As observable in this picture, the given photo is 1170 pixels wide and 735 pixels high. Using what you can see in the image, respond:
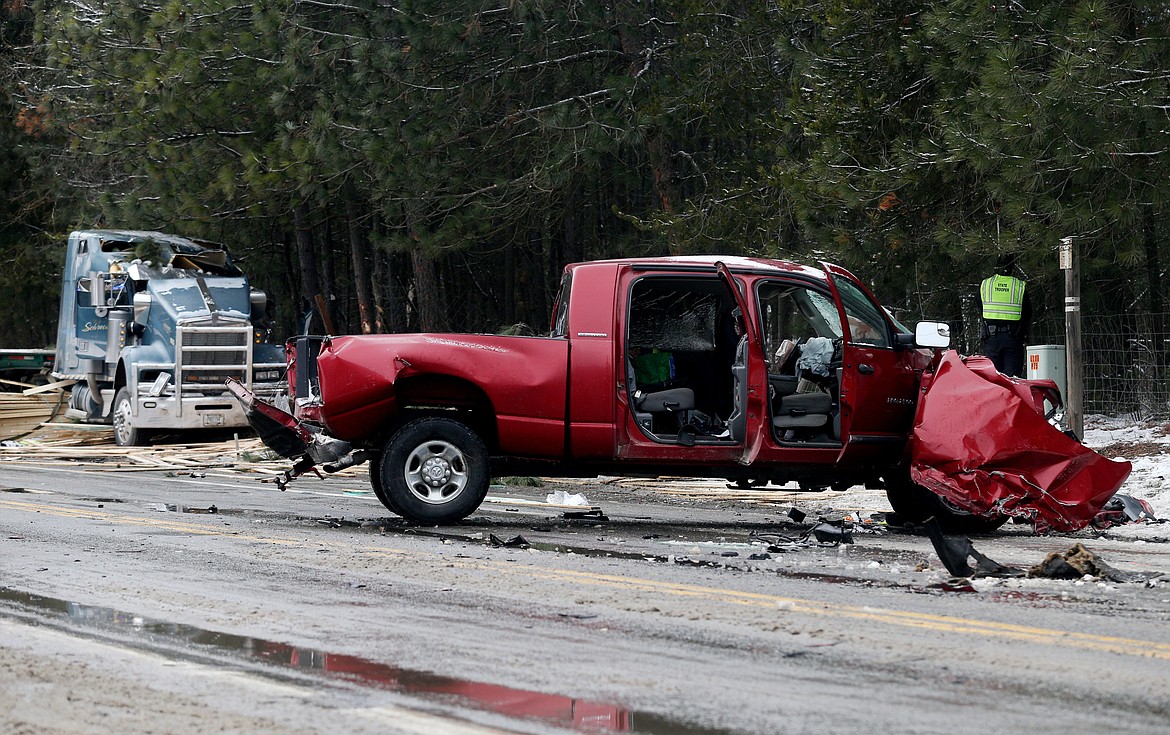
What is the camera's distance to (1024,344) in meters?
16.6

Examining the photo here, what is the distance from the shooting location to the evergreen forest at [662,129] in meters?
14.8

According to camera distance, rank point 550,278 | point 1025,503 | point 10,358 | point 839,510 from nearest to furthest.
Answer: point 1025,503, point 839,510, point 550,278, point 10,358

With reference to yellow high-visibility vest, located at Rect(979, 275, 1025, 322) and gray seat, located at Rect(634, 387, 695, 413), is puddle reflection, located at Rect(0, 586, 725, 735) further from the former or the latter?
yellow high-visibility vest, located at Rect(979, 275, 1025, 322)

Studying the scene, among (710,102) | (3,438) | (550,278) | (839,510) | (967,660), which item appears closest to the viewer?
(967,660)

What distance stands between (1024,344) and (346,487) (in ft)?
26.4

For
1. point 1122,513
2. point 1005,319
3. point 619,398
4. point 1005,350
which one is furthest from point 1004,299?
point 619,398

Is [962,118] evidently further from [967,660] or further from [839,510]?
[967,660]

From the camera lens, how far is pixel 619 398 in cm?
1052

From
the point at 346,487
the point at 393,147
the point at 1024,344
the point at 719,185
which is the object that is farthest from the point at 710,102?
the point at 346,487

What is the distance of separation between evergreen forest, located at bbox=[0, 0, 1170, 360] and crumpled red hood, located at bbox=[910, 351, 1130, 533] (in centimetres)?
517

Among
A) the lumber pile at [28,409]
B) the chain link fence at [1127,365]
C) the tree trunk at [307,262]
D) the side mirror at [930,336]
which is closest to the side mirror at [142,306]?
the lumber pile at [28,409]


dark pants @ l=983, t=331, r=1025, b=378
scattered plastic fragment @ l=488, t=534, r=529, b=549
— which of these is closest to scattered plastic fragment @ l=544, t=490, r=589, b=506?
scattered plastic fragment @ l=488, t=534, r=529, b=549

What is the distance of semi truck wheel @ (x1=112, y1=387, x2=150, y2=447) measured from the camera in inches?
866

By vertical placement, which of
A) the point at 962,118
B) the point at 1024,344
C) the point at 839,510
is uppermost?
the point at 962,118
